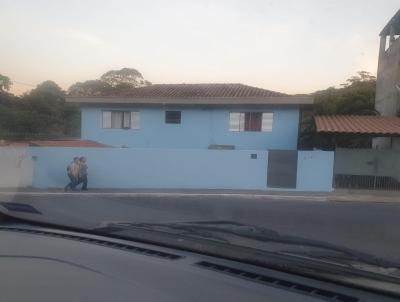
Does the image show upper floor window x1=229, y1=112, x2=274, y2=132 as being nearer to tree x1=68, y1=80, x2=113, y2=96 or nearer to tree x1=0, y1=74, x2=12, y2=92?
tree x1=68, y1=80, x2=113, y2=96

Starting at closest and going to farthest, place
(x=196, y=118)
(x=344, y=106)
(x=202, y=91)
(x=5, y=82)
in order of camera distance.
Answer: (x=5, y=82) → (x=196, y=118) → (x=202, y=91) → (x=344, y=106)

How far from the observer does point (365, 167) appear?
1748 centimetres

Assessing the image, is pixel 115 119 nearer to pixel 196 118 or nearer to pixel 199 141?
pixel 196 118

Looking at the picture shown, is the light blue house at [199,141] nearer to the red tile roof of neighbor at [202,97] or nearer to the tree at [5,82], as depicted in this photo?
the red tile roof of neighbor at [202,97]

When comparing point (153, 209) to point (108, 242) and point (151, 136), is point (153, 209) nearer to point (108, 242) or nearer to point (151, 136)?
point (108, 242)

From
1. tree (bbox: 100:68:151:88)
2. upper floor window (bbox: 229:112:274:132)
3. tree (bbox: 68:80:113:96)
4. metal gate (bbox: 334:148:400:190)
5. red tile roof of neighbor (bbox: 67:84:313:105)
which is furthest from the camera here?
tree (bbox: 100:68:151:88)

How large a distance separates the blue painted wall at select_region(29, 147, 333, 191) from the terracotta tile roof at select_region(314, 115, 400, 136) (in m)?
1.40

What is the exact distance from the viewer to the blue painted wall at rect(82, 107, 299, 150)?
1992 cm

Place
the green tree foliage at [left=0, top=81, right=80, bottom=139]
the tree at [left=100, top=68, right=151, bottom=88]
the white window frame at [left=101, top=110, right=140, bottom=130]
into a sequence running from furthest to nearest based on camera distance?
the tree at [left=100, top=68, right=151, bottom=88] < the white window frame at [left=101, top=110, right=140, bottom=130] < the green tree foliage at [left=0, top=81, right=80, bottom=139]

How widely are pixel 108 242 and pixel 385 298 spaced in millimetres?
1489

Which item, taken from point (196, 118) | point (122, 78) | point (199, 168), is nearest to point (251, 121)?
point (196, 118)

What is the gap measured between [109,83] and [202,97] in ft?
21.9

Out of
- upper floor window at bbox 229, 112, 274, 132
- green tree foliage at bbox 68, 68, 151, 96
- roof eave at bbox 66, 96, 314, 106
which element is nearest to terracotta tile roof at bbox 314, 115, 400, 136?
roof eave at bbox 66, 96, 314, 106

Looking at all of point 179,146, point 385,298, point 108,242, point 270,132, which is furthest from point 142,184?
point 385,298
